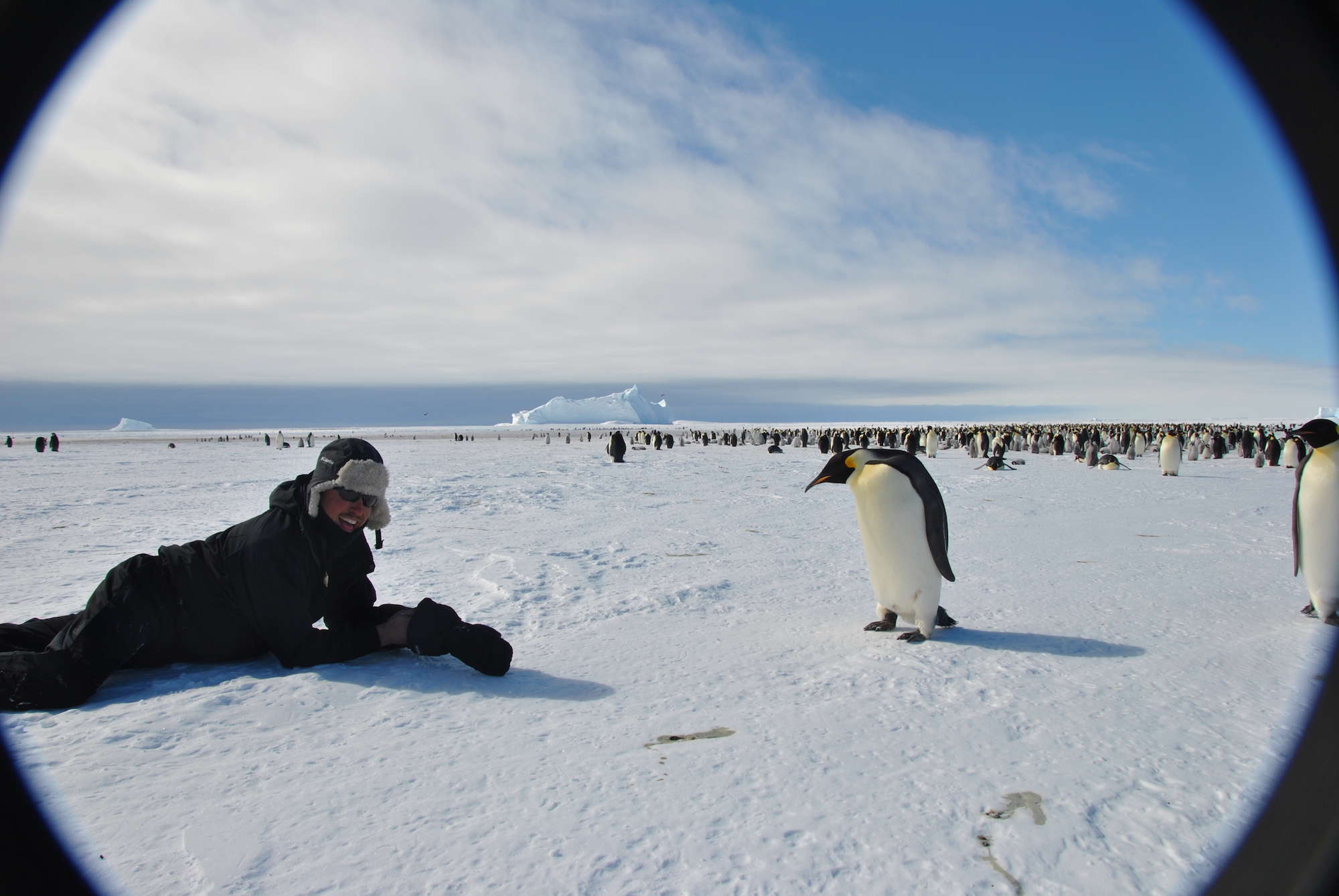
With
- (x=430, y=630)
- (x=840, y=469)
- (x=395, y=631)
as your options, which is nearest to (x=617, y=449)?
(x=840, y=469)

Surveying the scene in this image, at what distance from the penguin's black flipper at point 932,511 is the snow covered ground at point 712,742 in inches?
17.1

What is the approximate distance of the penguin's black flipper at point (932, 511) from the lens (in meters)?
3.40

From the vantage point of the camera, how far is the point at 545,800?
1834mm

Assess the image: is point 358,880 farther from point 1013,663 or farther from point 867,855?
point 1013,663

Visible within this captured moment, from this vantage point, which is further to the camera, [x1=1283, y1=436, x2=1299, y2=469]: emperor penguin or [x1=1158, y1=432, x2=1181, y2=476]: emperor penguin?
[x1=1283, y1=436, x2=1299, y2=469]: emperor penguin

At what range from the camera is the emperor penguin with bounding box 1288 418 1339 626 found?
3.73 metres

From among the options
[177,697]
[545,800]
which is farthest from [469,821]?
[177,697]

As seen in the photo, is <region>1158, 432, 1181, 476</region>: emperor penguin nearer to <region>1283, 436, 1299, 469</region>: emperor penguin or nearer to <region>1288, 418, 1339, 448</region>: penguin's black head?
<region>1283, 436, 1299, 469</region>: emperor penguin

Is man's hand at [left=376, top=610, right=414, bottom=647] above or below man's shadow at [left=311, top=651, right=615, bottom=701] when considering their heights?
above

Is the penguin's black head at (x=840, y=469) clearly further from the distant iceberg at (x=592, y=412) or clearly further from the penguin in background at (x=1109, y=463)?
the distant iceberg at (x=592, y=412)

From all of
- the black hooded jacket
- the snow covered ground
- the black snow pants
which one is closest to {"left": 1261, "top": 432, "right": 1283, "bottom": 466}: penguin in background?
the snow covered ground

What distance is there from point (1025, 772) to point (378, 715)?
2.05 metres

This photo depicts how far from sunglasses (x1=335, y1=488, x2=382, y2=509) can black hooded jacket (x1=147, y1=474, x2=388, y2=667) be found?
137 millimetres

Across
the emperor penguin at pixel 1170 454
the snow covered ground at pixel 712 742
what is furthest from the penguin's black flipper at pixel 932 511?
the emperor penguin at pixel 1170 454
